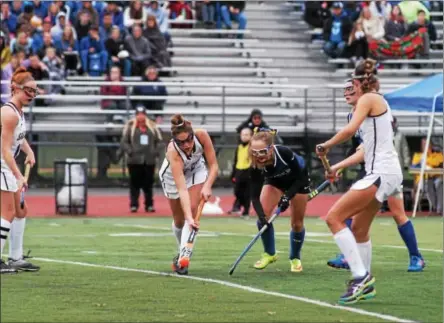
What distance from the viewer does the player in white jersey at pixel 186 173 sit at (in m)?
14.4

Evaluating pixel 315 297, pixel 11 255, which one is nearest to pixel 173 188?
pixel 11 255

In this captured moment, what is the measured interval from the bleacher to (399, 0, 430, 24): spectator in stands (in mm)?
1258

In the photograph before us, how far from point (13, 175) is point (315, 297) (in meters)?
3.19

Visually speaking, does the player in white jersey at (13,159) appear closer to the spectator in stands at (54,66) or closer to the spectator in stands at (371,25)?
the spectator in stands at (54,66)

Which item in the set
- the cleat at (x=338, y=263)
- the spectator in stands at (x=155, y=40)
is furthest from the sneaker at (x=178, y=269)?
the spectator in stands at (x=155, y=40)

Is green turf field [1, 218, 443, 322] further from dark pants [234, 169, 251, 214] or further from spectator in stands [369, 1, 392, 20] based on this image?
spectator in stands [369, 1, 392, 20]

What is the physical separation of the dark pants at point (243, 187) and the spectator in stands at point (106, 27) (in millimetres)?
9317

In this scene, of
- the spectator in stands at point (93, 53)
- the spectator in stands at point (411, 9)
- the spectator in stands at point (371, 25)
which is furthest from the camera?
the spectator in stands at point (411, 9)

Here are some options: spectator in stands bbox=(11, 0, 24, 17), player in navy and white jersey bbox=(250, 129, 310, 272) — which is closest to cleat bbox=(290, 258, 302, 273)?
player in navy and white jersey bbox=(250, 129, 310, 272)

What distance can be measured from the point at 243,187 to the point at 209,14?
11.2 m

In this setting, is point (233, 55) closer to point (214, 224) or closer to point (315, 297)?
point (214, 224)

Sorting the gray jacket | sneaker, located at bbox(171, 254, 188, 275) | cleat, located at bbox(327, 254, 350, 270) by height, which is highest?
sneaker, located at bbox(171, 254, 188, 275)

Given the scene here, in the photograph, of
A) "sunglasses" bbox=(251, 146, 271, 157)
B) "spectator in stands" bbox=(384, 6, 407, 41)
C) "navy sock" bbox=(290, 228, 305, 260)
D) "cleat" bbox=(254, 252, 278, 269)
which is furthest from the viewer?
"spectator in stands" bbox=(384, 6, 407, 41)

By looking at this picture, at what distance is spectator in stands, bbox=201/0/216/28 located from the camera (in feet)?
118
